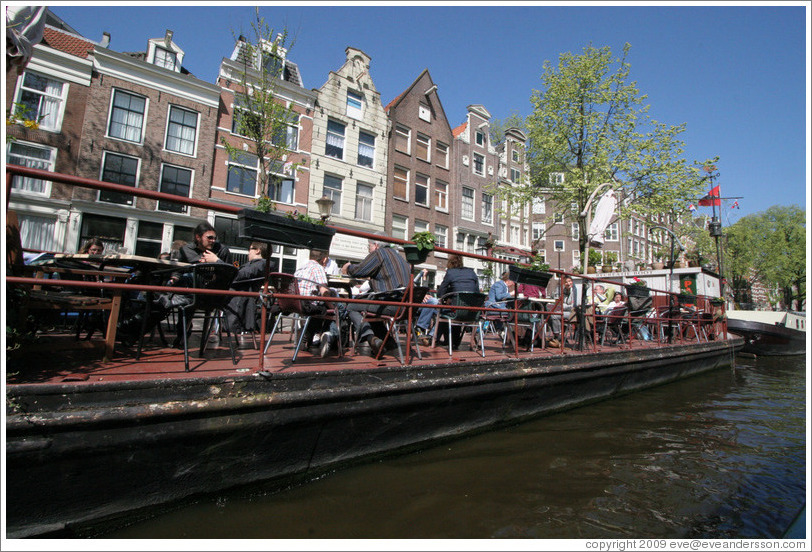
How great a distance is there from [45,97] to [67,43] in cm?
260

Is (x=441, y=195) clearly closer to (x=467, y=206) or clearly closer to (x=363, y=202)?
(x=467, y=206)

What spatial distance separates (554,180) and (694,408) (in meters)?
15.6

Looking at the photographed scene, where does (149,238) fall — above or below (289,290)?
above

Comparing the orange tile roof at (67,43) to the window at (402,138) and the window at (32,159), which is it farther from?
the window at (402,138)

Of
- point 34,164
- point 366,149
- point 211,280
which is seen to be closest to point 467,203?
point 366,149

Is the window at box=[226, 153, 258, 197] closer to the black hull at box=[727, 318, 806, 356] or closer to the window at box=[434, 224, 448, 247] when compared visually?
the window at box=[434, 224, 448, 247]

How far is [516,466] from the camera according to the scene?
3266 mm

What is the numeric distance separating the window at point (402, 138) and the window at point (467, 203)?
15.5 ft

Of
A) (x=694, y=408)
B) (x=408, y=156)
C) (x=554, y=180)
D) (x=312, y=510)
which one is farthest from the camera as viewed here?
(x=408, y=156)

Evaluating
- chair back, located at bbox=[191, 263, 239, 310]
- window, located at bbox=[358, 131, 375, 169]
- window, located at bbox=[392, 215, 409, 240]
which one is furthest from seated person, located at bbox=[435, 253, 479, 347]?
window, located at bbox=[358, 131, 375, 169]

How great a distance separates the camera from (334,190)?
19297 mm

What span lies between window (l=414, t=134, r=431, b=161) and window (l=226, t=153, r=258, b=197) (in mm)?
9481

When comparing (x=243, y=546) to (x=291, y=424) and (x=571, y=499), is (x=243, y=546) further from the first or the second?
(x=571, y=499)

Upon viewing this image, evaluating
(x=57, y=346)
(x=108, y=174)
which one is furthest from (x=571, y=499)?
(x=108, y=174)
